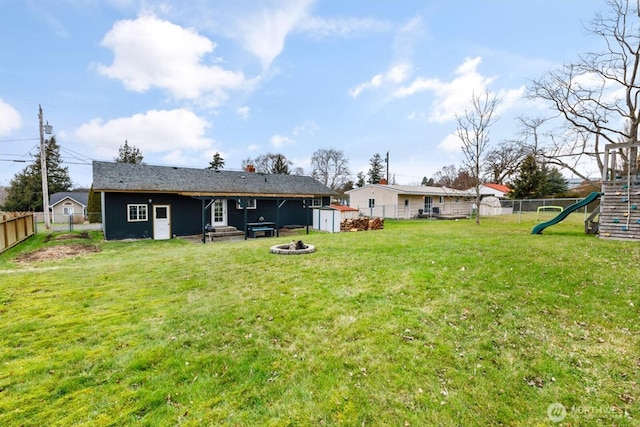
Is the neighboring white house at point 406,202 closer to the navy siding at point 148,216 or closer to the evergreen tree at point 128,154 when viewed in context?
the navy siding at point 148,216

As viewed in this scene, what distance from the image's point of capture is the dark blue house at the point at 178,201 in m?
14.0

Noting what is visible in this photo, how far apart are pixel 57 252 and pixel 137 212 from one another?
4139 mm

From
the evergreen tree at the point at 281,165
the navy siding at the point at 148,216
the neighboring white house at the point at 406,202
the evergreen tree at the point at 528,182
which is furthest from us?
the evergreen tree at the point at 281,165

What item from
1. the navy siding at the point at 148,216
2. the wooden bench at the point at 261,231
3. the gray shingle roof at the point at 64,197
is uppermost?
the gray shingle roof at the point at 64,197

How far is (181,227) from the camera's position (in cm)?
1583

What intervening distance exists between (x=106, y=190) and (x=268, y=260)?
1063 centimetres

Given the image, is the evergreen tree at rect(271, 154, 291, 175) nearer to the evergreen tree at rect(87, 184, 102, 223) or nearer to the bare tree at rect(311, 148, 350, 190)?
the bare tree at rect(311, 148, 350, 190)

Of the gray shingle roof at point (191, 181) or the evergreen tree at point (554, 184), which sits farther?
the evergreen tree at point (554, 184)

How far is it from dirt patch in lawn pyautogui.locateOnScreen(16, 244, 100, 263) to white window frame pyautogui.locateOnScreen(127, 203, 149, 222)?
249 centimetres

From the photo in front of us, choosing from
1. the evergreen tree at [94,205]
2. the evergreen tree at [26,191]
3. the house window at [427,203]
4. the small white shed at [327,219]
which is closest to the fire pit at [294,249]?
the small white shed at [327,219]

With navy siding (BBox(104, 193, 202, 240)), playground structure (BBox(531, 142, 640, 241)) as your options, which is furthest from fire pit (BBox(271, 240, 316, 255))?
playground structure (BBox(531, 142, 640, 241))

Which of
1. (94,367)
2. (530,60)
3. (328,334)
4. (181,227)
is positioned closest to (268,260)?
(328,334)

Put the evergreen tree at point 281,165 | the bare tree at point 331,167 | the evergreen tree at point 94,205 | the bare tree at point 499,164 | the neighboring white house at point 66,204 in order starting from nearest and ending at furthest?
the evergreen tree at point 94,205
the neighboring white house at point 66,204
the bare tree at point 499,164
the evergreen tree at point 281,165
the bare tree at point 331,167

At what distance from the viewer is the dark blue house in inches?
552
